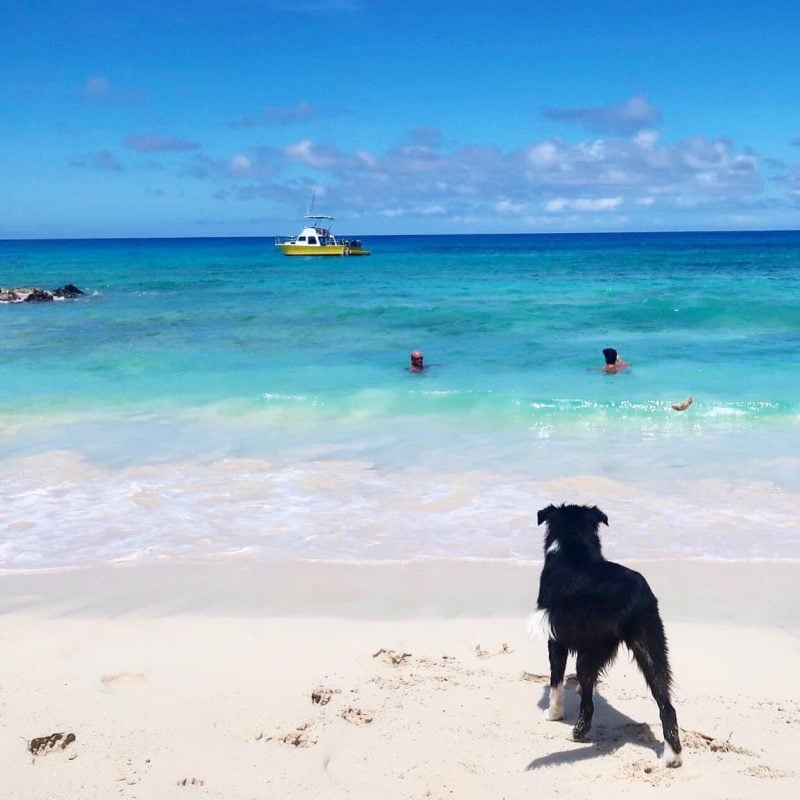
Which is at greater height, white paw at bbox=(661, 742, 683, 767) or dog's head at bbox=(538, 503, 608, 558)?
dog's head at bbox=(538, 503, 608, 558)

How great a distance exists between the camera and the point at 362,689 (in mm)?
5137

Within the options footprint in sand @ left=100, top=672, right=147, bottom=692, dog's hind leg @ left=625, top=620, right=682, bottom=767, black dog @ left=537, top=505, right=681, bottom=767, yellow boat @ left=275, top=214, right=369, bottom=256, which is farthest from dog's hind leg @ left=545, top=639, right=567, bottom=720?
yellow boat @ left=275, top=214, right=369, bottom=256

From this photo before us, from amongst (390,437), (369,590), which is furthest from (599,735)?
(390,437)

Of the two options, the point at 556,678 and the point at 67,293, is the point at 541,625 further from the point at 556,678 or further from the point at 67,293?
the point at 67,293

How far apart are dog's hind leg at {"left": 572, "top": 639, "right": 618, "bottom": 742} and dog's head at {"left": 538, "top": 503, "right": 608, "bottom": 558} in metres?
0.50

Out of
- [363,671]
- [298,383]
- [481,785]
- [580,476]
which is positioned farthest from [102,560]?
[298,383]

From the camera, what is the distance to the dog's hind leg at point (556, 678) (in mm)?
4488

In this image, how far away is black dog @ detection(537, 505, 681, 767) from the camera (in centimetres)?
415

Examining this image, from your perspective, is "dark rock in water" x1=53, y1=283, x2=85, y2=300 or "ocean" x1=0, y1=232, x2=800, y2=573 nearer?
"ocean" x1=0, y1=232, x2=800, y2=573

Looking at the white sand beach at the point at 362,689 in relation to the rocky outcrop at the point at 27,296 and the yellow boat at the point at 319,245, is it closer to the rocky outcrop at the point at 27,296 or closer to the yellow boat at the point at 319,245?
the rocky outcrop at the point at 27,296

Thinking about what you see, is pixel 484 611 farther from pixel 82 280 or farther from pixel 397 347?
pixel 82 280

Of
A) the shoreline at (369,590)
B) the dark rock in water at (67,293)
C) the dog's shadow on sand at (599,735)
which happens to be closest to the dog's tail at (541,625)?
the dog's shadow on sand at (599,735)

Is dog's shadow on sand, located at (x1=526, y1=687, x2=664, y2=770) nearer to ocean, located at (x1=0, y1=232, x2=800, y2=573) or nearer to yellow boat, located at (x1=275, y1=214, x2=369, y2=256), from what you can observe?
ocean, located at (x1=0, y1=232, x2=800, y2=573)

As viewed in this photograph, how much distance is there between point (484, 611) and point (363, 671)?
130 cm
